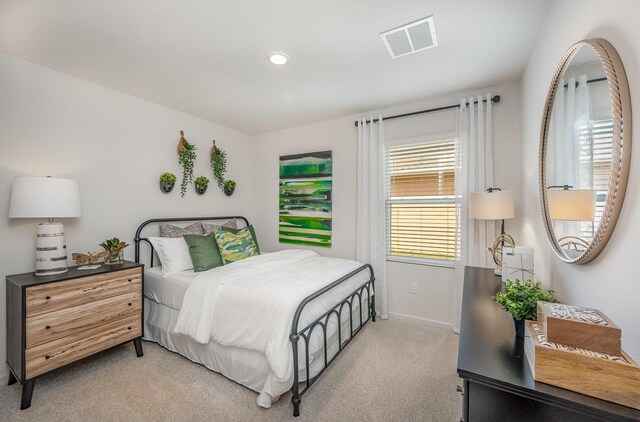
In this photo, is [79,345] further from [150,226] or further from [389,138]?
[389,138]

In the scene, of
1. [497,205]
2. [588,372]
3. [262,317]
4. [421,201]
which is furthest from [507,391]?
[421,201]

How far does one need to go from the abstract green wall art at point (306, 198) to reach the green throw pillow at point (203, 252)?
1.30 m

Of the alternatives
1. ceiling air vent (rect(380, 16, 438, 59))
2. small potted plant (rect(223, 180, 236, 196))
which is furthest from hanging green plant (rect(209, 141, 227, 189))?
ceiling air vent (rect(380, 16, 438, 59))

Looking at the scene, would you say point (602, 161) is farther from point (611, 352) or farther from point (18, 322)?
point (18, 322)

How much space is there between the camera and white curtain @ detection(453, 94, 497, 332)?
9.02 ft

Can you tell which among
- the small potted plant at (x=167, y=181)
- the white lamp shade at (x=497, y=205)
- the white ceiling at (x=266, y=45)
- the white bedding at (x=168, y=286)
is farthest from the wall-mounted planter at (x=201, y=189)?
the white lamp shade at (x=497, y=205)

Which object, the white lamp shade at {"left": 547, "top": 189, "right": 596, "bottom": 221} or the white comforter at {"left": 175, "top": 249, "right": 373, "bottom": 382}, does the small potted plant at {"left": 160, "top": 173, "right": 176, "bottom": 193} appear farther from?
the white lamp shade at {"left": 547, "top": 189, "right": 596, "bottom": 221}

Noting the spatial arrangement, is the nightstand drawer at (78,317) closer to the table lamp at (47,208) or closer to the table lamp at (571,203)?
the table lamp at (47,208)

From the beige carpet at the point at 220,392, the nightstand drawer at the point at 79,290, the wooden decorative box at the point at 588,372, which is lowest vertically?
the beige carpet at the point at 220,392

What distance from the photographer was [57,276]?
2.08 m

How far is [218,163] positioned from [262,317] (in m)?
2.55

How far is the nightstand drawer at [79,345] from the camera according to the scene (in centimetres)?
190

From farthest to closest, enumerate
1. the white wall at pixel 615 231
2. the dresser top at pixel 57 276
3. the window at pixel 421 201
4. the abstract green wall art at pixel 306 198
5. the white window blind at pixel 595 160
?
1. the abstract green wall art at pixel 306 198
2. the window at pixel 421 201
3. the dresser top at pixel 57 276
4. the white window blind at pixel 595 160
5. the white wall at pixel 615 231

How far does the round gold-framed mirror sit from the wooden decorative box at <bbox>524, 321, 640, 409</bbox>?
17.8 inches
